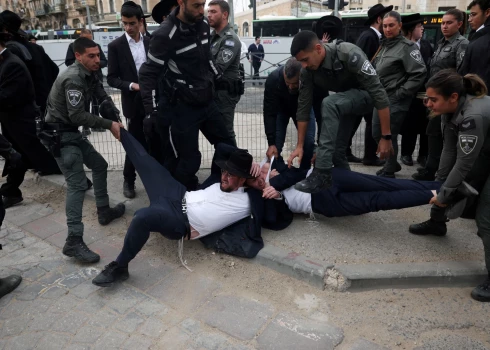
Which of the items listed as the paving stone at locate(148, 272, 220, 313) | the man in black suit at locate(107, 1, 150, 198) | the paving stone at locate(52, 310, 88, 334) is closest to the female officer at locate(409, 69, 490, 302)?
the paving stone at locate(148, 272, 220, 313)

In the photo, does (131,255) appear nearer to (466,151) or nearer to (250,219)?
(250,219)

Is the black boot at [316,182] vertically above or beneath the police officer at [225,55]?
beneath

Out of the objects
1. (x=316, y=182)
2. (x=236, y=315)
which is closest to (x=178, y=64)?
(x=316, y=182)

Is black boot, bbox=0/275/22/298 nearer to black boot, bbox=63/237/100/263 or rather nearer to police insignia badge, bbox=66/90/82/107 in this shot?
black boot, bbox=63/237/100/263

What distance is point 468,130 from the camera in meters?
2.57

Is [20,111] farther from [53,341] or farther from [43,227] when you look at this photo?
[53,341]

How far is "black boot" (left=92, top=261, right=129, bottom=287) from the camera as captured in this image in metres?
2.94

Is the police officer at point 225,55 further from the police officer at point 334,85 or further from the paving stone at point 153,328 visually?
the paving stone at point 153,328

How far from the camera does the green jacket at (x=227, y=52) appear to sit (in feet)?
13.8

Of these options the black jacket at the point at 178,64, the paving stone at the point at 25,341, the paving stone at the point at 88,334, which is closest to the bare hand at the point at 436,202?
the black jacket at the point at 178,64

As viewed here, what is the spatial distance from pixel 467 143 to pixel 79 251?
3.05m

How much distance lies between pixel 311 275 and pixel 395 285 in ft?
2.03

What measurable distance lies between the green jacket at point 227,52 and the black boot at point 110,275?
7.31 feet

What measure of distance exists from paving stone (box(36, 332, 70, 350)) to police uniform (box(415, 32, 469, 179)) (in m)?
3.85
